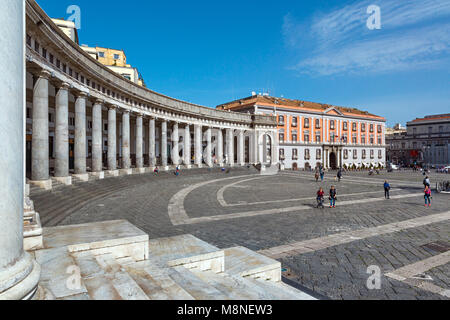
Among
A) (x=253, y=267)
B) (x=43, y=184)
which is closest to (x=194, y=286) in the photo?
(x=253, y=267)

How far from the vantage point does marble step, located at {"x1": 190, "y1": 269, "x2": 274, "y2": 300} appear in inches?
160

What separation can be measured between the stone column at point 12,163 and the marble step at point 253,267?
11.8 feet

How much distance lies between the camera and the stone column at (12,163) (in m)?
2.85

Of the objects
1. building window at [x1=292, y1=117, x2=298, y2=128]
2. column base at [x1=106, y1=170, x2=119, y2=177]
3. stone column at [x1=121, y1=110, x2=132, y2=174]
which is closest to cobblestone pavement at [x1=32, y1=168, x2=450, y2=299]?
column base at [x1=106, y1=170, x2=119, y2=177]

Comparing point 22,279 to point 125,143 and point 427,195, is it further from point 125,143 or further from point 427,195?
point 125,143

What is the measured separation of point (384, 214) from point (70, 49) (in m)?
20.9

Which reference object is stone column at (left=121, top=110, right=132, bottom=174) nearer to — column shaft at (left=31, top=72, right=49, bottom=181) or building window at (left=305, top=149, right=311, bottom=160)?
column shaft at (left=31, top=72, right=49, bottom=181)

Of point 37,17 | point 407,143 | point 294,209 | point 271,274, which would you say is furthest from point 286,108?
point 407,143

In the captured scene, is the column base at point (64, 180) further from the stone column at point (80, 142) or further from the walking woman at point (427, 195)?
the walking woman at point (427, 195)

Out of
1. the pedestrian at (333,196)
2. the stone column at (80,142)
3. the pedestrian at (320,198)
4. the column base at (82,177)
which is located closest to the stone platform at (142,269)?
the pedestrian at (320,198)

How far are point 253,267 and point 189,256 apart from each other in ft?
4.48

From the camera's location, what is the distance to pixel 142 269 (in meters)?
4.94
